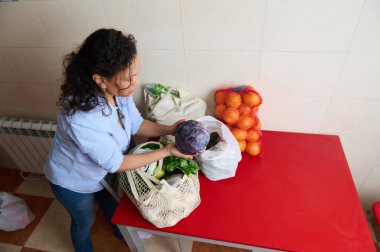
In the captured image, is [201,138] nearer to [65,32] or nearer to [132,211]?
[132,211]

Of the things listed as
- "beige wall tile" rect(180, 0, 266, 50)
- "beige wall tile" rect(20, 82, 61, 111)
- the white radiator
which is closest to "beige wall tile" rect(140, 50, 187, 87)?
"beige wall tile" rect(180, 0, 266, 50)

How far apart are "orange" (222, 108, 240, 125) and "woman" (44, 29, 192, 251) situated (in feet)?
0.83

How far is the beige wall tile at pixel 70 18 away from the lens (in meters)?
1.06

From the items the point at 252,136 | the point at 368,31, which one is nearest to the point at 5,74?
the point at 252,136

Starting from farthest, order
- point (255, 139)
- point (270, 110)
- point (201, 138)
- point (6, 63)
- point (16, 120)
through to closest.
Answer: point (16, 120) < point (6, 63) < point (270, 110) < point (255, 139) < point (201, 138)

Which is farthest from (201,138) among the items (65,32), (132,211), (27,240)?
(27,240)

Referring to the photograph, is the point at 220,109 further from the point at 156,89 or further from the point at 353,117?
the point at 353,117

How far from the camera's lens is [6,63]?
53.1 inches

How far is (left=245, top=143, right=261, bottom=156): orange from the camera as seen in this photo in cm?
109

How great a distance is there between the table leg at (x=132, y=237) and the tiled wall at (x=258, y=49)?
696 millimetres

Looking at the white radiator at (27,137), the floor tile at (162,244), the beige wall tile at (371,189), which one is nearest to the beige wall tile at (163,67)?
the white radiator at (27,137)

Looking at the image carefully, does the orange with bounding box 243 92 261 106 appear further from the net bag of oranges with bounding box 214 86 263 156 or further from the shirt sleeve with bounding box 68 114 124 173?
the shirt sleeve with bounding box 68 114 124 173

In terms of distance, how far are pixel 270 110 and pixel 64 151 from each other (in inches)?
38.2

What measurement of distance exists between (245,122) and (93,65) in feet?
2.21
